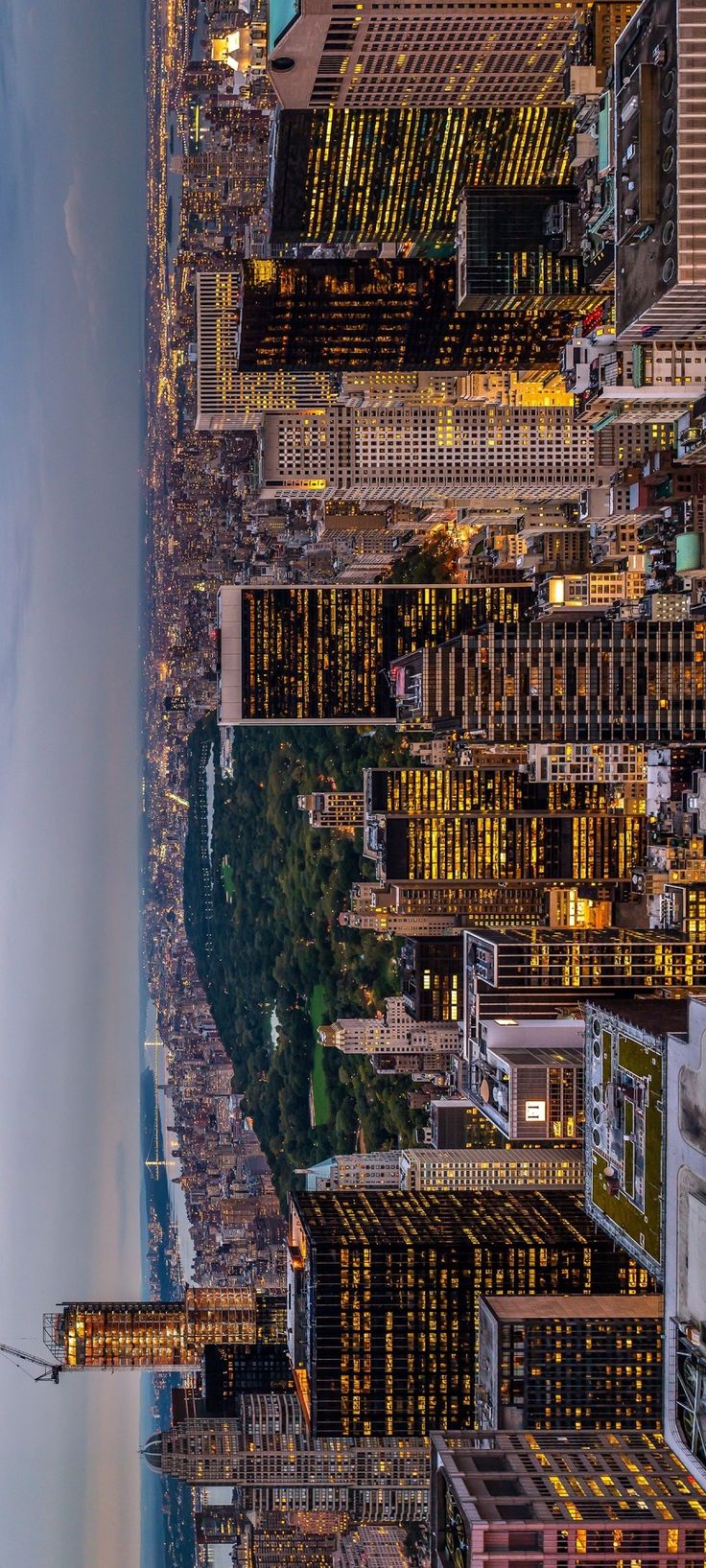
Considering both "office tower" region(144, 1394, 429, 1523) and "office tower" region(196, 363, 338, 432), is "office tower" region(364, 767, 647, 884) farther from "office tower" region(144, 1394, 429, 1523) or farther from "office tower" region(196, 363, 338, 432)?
"office tower" region(144, 1394, 429, 1523)

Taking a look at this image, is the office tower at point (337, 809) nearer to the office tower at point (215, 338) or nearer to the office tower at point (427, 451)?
the office tower at point (427, 451)

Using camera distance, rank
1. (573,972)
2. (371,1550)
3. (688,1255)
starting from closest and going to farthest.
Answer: (688,1255)
(573,972)
(371,1550)

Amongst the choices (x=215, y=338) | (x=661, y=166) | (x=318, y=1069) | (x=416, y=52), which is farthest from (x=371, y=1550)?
(x=416, y=52)

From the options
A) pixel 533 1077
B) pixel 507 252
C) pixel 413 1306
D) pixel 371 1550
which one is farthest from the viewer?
pixel 371 1550

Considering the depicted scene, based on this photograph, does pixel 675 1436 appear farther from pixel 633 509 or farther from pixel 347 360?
pixel 347 360

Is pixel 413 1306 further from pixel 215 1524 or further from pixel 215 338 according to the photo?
pixel 215 338

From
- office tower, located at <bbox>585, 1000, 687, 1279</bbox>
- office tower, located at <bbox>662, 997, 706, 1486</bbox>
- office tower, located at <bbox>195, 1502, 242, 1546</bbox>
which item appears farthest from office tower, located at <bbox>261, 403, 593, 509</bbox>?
office tower, located at <bbox>195, 1502, 242, 1546</bbox>

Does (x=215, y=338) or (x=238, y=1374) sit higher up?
(x=215, y=338)
